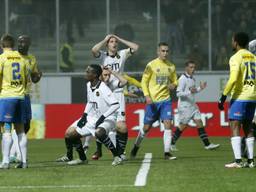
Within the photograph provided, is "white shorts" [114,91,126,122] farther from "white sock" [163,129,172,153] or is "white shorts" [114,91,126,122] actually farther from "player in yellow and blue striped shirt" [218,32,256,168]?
"player in yellow and blue striped shirt" [218,32,256,168]

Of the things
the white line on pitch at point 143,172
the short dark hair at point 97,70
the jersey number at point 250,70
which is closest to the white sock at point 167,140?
the white line on pitch at point 143,172

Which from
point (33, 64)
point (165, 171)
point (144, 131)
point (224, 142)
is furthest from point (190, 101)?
point (165, 171)

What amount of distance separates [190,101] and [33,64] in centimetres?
711

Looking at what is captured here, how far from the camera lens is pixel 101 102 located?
52.2ft

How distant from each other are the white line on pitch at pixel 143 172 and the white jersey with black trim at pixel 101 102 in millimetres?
1022

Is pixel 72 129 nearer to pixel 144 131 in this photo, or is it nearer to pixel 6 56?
pixel 6 56

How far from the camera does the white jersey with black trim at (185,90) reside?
74.5 feet

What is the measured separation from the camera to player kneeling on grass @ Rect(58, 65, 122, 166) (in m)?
15.6

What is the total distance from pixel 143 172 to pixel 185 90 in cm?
871

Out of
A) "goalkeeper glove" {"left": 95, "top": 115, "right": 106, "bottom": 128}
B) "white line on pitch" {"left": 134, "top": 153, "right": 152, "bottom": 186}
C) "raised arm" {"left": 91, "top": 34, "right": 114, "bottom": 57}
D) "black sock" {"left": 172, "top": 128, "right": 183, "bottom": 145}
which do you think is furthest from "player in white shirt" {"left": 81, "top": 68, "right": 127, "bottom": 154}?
"black sock" {"left": 172, "top": 128, "right": 183, "bottom": 145}

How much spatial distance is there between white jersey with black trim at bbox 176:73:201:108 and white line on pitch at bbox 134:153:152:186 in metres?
4.58

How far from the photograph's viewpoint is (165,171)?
1438cm

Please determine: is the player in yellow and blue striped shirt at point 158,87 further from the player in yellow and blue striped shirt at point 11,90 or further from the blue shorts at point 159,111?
the player in yellow and blue striped shirt at point 11,90

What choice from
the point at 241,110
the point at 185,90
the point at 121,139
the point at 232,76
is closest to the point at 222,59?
the point at 185,90
